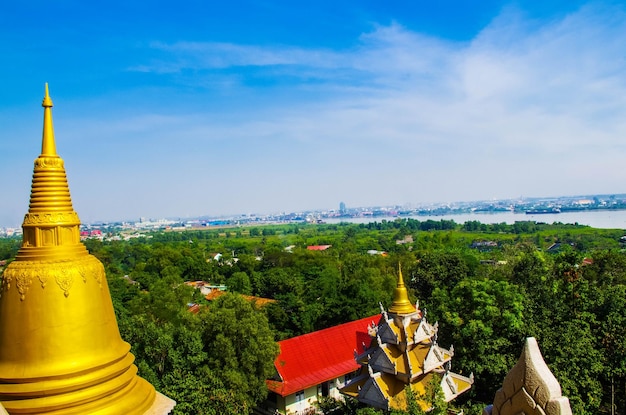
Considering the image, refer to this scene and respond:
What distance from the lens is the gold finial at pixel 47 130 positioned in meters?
7.23

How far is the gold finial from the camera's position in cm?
723

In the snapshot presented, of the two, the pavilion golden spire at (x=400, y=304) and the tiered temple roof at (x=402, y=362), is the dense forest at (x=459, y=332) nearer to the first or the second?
the tiered temple roof at (x=402, y=362)

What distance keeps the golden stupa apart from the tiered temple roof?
1158 centimetres

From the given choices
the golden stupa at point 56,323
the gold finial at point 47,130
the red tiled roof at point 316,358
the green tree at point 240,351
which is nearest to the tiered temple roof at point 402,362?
the green tree at point 240,351

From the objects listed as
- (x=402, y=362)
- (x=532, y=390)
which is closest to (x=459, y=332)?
(x=402, y=362)

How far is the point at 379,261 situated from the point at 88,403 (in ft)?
154

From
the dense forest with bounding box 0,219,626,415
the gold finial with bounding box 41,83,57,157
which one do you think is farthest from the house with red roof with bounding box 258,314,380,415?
the gold finial with bounding box 41,83,57,157

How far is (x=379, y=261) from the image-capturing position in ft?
172

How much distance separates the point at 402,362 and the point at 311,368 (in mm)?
8594

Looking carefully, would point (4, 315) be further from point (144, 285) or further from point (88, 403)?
point (144, 285)

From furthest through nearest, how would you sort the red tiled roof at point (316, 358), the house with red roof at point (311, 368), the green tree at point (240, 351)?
the red tiled roof at point (316, 358), the house with red roof at point (311, 368), the green tree at point (240, 351)

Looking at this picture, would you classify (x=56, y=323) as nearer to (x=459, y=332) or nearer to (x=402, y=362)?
(x=402, y=362)

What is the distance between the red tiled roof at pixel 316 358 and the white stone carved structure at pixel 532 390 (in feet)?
63.3

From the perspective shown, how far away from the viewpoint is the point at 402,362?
1738 cm
